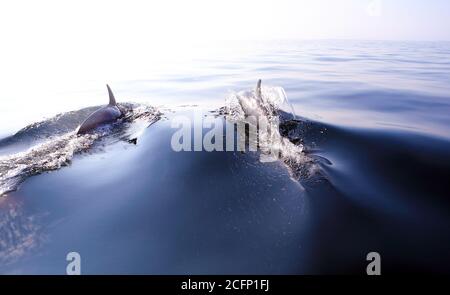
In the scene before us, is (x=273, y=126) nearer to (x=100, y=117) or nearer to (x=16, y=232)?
(x=100, y=117)

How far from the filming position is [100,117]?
30.6ft

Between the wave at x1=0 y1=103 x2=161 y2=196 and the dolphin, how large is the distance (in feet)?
0.62

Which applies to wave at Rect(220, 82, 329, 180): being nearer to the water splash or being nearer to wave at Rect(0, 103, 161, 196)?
the water splash

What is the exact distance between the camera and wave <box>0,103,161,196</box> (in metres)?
5.82

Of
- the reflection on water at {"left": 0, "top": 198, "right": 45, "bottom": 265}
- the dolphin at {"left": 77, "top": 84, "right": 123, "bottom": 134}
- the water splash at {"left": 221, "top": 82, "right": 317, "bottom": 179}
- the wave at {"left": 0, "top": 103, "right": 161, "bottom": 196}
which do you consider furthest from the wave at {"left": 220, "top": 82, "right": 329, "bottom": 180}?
the reflection on water at {"left": 0, "top": 198, "right": 45, "bottom": 265}

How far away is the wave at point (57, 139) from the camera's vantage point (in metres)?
5.82

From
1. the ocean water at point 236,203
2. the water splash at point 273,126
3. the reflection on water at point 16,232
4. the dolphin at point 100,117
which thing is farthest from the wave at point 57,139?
the water splash at point 273,126

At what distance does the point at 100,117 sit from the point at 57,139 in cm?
133

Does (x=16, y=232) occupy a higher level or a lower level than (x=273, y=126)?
lower

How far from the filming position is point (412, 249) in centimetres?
378

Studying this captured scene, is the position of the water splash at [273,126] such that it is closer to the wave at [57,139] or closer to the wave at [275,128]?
the wave at [275,128]

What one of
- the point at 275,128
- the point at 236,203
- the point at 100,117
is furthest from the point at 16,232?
the point at 100,117

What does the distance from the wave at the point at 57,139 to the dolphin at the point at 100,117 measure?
189 millimetres

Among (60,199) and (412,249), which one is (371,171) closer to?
(412,249)
